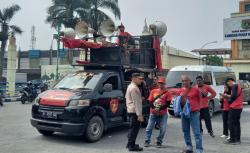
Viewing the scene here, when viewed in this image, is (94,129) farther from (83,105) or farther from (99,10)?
(99,10)

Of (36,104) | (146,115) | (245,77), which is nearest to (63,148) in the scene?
(36,104)

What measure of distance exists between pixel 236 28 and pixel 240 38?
1.20 m

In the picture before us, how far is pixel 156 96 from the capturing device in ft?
26.9

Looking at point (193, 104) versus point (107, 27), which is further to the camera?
point (107, 27)

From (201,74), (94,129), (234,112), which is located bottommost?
(94,129)

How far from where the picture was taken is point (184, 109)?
7.28m

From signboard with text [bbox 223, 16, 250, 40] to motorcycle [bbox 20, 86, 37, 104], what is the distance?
24670 mm

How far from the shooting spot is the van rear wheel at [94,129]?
8653 millimetres

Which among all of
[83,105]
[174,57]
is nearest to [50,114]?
[83,105]

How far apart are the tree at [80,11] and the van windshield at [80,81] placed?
85.9 feet

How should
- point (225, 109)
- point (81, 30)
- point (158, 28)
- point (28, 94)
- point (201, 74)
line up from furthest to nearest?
point (28, 94) → point (201, 74) → point (158, 28) → point (81, 30) → point (225, 109)

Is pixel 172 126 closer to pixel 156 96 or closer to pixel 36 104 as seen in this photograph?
pixel 156 96

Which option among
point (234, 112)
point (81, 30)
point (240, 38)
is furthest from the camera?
point (240, 38)

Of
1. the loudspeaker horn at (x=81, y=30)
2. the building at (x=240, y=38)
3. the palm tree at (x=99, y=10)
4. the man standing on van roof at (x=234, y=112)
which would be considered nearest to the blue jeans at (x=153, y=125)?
the man standing on van roof at (x=234, y=112)
